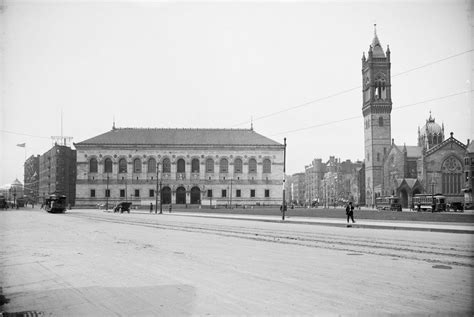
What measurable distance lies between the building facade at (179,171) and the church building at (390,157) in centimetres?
2376

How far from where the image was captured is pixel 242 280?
30.0ft

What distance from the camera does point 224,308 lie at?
700 cm

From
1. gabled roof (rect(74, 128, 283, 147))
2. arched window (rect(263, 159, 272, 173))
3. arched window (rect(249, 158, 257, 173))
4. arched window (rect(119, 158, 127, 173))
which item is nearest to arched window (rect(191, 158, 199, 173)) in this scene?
gabled roof (rect(74, 128, 283, 147))

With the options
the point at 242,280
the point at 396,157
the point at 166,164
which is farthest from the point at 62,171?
the point at 242,280

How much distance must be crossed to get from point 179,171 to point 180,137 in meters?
6.71

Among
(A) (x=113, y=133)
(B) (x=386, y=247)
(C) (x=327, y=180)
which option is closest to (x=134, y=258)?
(B) (x=386, y=247)

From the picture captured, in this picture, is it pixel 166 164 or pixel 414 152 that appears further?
pixel 414 152

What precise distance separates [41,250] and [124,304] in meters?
9.01

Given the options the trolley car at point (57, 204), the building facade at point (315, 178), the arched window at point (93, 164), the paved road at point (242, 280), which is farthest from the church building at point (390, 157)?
the paved road at point (242, 280)

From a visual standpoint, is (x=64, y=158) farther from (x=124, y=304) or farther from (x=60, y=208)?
(x=124, y=304)

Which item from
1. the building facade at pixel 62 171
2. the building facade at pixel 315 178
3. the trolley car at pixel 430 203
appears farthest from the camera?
the building facade at pixel 315 178

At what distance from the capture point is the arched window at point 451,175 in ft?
271

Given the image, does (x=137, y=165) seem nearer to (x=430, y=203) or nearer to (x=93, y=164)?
(x=93, y=164)

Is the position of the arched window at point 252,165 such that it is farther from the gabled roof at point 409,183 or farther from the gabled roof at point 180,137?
the gabled roof at point 409,183
